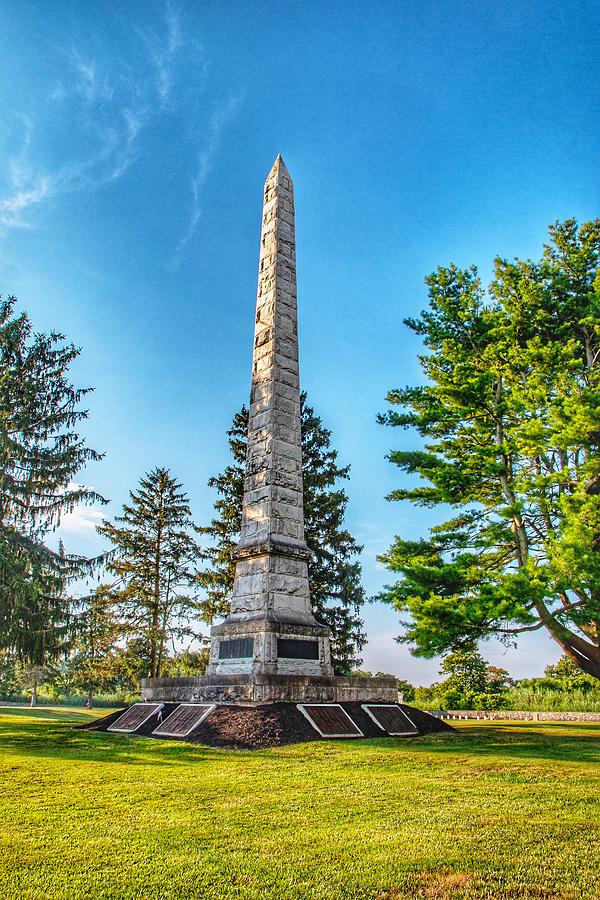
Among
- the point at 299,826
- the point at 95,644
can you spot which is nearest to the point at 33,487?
the point at 95,644

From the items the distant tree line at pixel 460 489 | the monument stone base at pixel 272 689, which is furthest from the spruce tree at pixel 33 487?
the monument stone base at pixel 272 689

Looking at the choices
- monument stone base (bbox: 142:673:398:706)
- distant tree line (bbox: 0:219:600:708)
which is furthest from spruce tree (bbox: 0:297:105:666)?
monument stone base (bbox: 142:673:398:706)

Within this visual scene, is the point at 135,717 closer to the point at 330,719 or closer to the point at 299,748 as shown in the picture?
the point at 330,719

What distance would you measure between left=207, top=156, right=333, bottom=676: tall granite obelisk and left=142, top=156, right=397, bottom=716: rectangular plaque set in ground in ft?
0.07

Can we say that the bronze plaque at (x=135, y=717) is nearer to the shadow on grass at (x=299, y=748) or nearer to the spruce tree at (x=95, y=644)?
the shadow on grass at (x=299, y=748)

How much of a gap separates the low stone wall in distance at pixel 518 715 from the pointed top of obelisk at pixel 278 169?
1729cm

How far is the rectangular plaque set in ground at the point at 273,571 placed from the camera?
11.4m

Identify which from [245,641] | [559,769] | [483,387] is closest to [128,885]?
[559,769]

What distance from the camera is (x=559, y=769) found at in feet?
24.0

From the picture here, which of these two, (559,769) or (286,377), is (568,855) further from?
(286,377)

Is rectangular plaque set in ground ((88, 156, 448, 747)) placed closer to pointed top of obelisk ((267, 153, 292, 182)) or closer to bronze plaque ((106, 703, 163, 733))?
bronze plaque ((106, 703, 163, 733))

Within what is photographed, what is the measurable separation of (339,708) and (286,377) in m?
7.78

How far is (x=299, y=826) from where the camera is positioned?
14.7 ft

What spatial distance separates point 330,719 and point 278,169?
14866 millimetres
